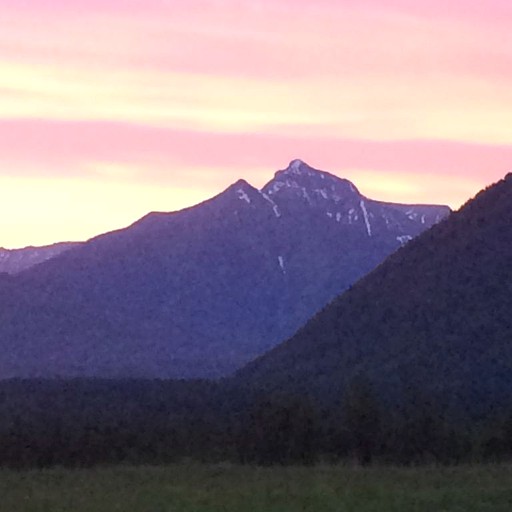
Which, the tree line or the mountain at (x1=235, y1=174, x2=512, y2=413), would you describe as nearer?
the tree line

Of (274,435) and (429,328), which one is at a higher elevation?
(429,328)

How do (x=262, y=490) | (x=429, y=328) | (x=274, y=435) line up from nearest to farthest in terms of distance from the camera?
(x=262, y=490) → (x=274, y=435) → (x=429, y=328)

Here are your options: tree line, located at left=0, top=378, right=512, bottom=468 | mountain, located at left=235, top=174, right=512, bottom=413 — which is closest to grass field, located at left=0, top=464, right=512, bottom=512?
tree line, located at left=0, top=378, right=512, bottom=468

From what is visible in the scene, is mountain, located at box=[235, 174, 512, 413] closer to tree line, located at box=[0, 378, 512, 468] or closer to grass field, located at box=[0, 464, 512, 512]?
tree line, located at box=[0, 378, 512, 468]

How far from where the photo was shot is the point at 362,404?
66.2m

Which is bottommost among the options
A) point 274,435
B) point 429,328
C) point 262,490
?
point 262,490

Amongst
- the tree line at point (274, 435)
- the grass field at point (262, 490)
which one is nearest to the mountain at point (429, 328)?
the tree line at point (274, 435)

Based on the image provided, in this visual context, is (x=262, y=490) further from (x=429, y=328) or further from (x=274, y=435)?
(x=429, y=328)

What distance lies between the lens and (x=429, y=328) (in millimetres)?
102438

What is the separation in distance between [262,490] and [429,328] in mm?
63684

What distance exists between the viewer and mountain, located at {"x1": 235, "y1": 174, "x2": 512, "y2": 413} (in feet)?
295

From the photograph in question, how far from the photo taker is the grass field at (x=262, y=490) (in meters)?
35.3

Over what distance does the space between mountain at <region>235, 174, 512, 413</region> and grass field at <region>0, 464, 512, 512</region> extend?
34.1 m

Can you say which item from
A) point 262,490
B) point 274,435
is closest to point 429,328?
point 274,435
